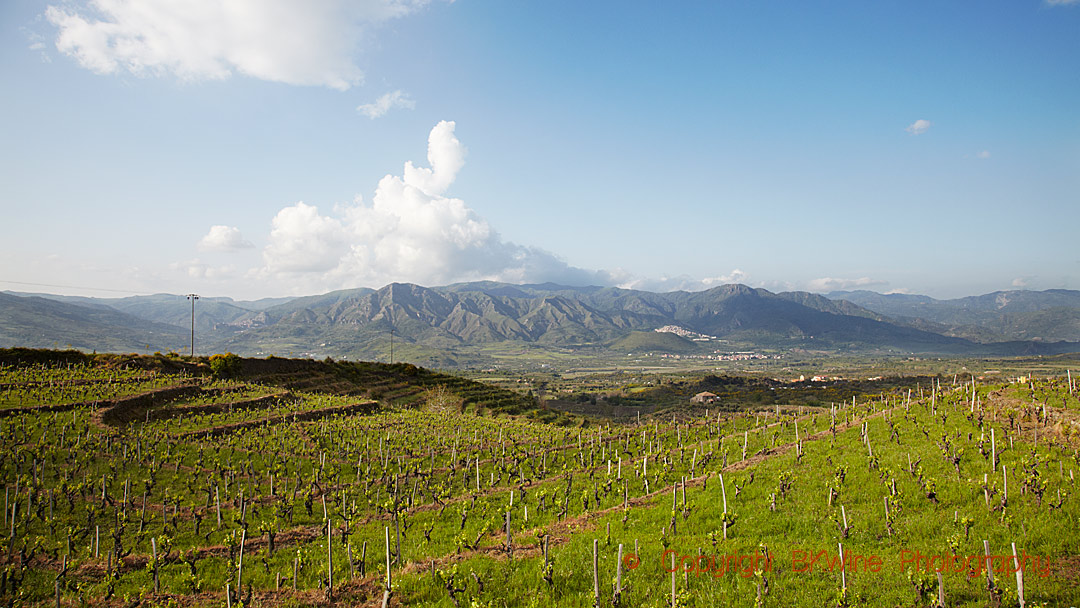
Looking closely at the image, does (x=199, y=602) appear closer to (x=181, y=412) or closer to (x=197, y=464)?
(x=197, y=464)

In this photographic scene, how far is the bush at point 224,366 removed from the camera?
61.5 meters

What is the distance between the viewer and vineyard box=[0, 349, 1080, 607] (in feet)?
35.5

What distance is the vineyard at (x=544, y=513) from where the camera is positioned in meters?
10.8

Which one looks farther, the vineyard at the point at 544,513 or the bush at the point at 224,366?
the bush at the point at 224,366

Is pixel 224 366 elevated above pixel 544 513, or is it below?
above

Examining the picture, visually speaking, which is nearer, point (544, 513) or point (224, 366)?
point (544, 513)

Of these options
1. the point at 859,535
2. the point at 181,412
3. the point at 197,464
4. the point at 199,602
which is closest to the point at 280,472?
the point at 197,464

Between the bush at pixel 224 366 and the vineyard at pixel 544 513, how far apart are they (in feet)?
75.0

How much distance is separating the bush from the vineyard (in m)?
22.9

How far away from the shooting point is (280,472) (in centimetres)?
2783

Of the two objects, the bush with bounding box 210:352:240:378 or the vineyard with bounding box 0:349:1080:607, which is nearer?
the vineyard with bounding box 0:349:1080:607

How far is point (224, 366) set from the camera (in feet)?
207

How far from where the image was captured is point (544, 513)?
19.3m

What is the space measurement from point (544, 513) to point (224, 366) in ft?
204
